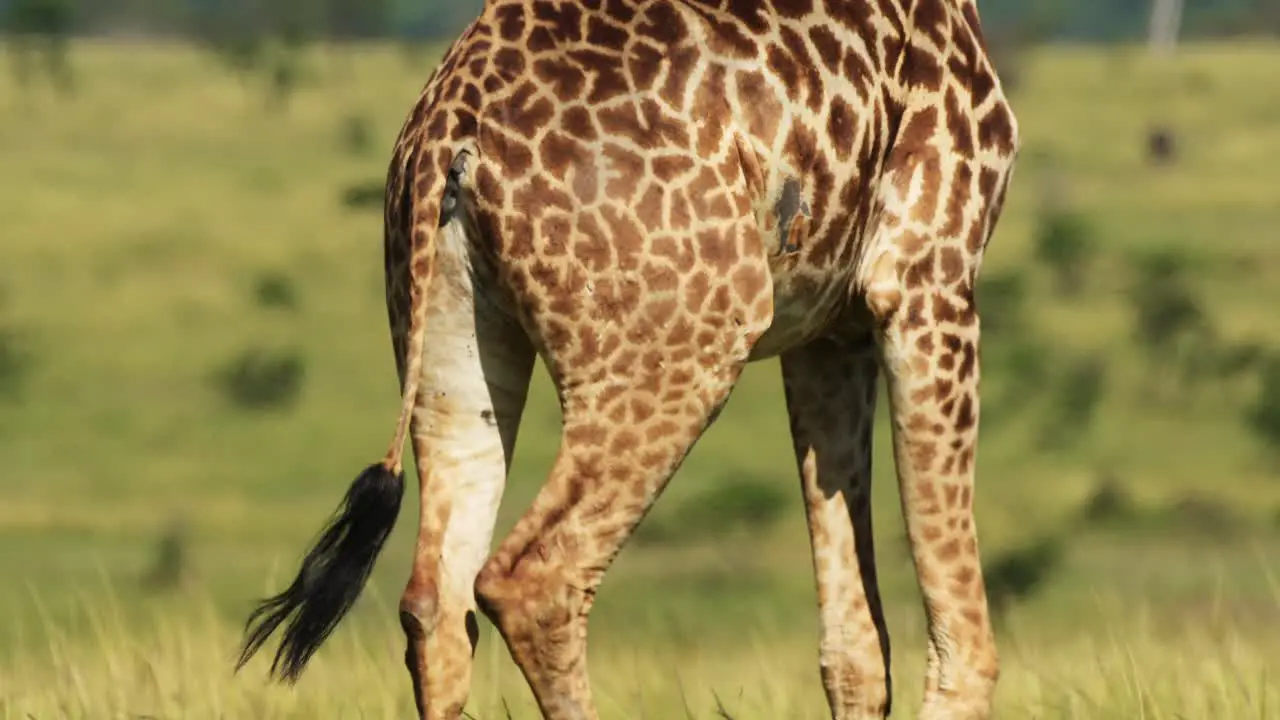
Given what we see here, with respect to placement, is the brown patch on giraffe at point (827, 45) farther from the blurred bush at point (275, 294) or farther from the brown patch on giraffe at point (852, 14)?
the blurred bush at point (275, 294)

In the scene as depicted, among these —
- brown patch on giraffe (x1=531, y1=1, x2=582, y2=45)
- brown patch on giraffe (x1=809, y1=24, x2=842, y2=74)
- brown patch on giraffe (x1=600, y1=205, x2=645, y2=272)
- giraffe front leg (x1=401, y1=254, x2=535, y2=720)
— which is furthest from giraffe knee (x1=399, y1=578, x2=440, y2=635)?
brown patch on giraffe (x1=809, y1=24, x2=842, y2=74)

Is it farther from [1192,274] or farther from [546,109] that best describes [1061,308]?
[546,109]

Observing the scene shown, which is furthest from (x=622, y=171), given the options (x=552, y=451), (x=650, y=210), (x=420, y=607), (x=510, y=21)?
(x=552, y=451)

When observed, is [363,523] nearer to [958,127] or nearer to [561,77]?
[561,77]

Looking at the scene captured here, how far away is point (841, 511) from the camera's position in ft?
20.6

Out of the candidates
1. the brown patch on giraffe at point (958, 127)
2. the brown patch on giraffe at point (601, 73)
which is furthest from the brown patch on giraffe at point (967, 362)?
the brown patch on giraffe at point (601, 73)

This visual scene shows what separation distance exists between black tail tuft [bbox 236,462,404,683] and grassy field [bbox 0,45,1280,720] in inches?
42.0

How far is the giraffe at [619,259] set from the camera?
5117 millimetres

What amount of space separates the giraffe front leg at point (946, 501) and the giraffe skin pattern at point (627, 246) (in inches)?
0.5

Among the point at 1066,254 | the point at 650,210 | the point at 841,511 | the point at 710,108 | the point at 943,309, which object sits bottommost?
the point at 1066,254

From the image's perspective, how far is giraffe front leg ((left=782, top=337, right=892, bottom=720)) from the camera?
20.5ft

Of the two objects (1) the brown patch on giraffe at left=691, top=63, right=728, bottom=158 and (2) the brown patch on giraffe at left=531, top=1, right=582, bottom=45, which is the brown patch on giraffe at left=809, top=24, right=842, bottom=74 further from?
(2) the brown patch on giraffe at left=531, top=1, right=582, bottom=45

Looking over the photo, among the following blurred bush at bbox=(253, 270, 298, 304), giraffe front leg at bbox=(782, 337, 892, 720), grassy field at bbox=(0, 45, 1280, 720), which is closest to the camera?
giraffe front leg at bbox=(782, 337, 892, 720)

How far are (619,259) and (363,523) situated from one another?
0.81 metres
